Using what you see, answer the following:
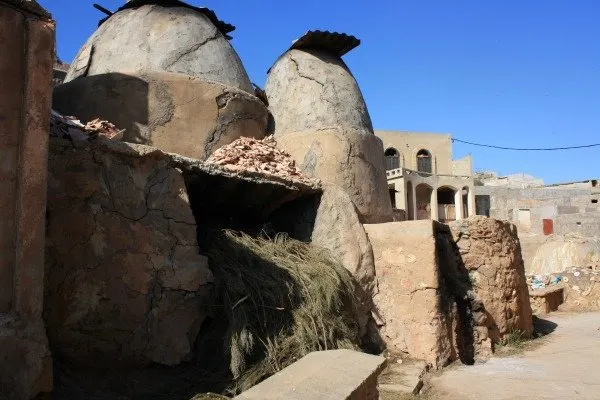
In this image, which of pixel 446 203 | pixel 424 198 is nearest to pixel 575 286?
pixel 424 198

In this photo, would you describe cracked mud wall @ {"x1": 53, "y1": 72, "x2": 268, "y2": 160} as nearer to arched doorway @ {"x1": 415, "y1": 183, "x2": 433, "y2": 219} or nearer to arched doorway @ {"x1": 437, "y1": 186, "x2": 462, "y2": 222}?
arched doorway @ {"x1": 415, "y1": 183, "x2": 433, "y2": 219}

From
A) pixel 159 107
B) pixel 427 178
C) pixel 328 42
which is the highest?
pixel 427 178

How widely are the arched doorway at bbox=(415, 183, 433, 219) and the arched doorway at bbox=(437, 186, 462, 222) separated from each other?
0.91 metres

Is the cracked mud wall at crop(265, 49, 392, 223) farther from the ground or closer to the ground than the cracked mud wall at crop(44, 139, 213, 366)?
farther from the ground

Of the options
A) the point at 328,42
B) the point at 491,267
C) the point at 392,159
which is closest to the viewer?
the point at 491,267

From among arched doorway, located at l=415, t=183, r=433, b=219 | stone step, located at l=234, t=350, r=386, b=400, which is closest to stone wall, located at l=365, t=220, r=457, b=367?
stone step, located at l=234, t=350, r=386, b=400

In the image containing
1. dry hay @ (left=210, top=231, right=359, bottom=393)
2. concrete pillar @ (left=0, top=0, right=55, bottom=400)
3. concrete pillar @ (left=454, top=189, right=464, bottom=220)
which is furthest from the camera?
concrete pillar @ (left=454, top=189, right=464, bottom=220)

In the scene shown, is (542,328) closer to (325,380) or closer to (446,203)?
(325,380)

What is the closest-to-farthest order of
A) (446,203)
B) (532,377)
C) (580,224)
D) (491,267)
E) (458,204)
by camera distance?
(532,377) < (491,267) < (580,224) < (458,204) < (446,203)

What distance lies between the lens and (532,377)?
16.5 feet

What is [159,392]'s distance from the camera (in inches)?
141

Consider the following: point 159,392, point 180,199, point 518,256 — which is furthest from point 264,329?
point 518,256

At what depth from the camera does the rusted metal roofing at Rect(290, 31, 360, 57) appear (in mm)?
7092

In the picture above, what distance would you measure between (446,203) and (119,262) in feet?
94.5
